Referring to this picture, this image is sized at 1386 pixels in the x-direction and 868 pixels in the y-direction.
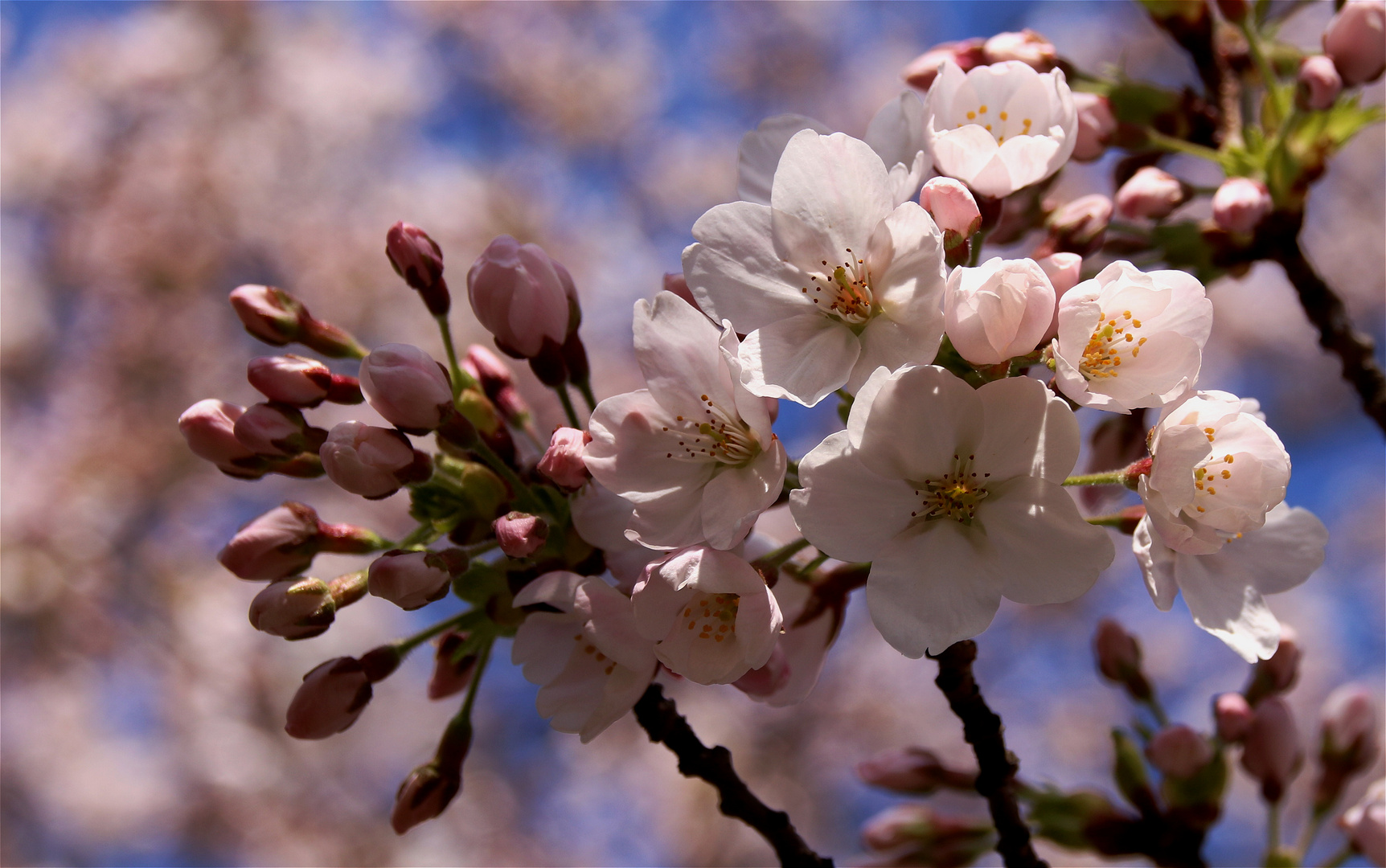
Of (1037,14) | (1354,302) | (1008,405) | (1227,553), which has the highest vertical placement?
(1008,405)

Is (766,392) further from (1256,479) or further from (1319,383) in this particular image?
(1319,383)

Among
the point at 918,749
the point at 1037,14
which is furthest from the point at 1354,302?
the point at 918,749

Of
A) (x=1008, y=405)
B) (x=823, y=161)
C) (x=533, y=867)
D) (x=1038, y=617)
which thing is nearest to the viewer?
(x=1008, y=405)

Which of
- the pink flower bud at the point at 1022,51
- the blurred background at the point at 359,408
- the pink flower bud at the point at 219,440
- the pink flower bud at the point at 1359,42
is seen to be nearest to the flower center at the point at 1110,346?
the pink flower bud at the point at 1022,51

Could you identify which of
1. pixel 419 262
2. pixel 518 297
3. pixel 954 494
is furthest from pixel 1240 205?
pixel 419 262

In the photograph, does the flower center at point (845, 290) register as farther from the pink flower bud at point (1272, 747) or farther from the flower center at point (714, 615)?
the pink flower bud at point (1272, 747)

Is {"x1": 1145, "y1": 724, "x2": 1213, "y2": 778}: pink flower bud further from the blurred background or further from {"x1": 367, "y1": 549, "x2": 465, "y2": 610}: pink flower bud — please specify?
the blurred background
